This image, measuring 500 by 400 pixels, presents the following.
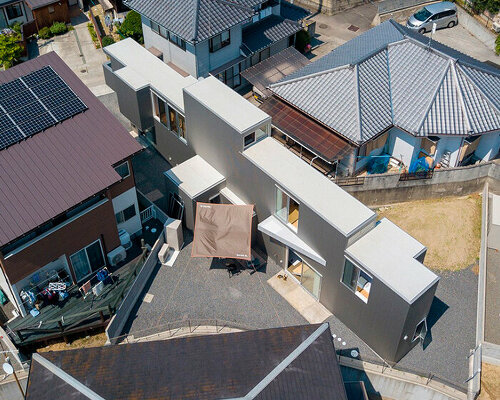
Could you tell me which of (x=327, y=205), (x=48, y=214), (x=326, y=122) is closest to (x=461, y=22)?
(x=326, y=122)

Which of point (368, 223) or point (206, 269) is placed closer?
point (368, 223)

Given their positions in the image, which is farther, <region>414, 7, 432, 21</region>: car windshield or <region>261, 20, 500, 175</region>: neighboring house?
<region>414, 7, 432, 21</region>: car windshield

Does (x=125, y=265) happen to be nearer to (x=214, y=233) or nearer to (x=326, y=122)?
(x=214, y=233)

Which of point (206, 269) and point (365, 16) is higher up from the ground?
point (365, 16)

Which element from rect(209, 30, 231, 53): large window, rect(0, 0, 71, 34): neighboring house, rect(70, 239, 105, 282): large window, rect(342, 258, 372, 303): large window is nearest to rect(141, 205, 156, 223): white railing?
rect(70, 239, 105, 282): large window

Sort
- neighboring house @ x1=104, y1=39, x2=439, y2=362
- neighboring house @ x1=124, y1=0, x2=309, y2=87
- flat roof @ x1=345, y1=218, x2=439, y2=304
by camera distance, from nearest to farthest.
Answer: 1. flat roof @ x1=345, y1=218, x2=439, y2=304
2. neighboring house @ x1=104, y1=39, x2=439, y2=362
3. neighboring house @ x1=124, y1=0, x2=309, y2=87

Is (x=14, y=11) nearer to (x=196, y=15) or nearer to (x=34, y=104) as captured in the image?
(x=196, y=15)

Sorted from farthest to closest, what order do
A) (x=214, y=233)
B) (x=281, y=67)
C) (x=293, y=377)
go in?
(x=281, y=67) < (x=214, y=233) < (x=293, y=377)

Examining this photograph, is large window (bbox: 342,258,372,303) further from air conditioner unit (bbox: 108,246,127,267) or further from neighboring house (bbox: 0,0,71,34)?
neighboring house (bbox: 0,0,71,34)
